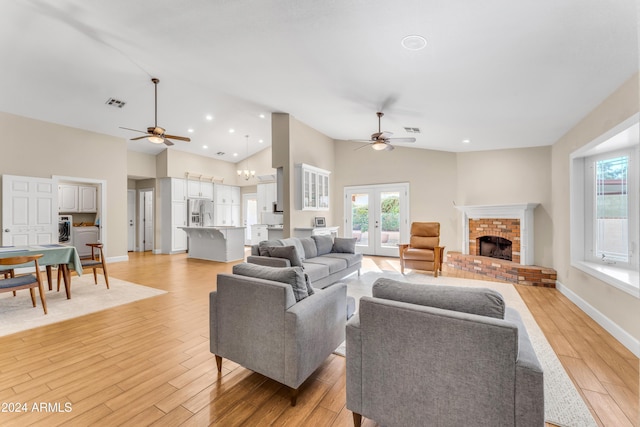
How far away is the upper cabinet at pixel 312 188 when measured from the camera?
20.6ft

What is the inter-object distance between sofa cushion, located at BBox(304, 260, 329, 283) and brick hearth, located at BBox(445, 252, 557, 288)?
341cm

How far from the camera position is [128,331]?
2.97m

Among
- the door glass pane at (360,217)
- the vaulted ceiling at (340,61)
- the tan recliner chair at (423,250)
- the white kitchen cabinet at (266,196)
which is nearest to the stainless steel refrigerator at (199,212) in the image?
the white kitchen cabinet at (266,196)

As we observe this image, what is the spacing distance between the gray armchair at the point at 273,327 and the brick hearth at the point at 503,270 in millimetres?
4305

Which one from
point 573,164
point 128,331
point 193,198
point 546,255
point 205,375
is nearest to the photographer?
point 205,375

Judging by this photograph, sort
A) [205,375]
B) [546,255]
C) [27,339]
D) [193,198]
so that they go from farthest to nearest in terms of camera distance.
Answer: [193,198] < [546,255] < [27,339] < [205,375]

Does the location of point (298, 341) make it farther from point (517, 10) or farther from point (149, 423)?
point (517, 10)

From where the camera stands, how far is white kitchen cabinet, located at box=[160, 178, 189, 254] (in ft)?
28.5

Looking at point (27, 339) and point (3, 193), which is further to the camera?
point (3, 193)

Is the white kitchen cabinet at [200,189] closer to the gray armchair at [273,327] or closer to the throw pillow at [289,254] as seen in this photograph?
the throw pillow at [289,254]

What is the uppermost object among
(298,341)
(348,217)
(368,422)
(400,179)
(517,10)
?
(517,10)

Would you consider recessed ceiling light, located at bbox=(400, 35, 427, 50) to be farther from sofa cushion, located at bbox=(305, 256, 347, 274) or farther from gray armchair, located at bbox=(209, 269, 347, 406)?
sofa cushion, located at bbox=(305, 256, 347, 274)

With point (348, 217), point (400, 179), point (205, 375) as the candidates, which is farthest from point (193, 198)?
point (205, 375)

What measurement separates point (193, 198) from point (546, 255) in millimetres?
9402
